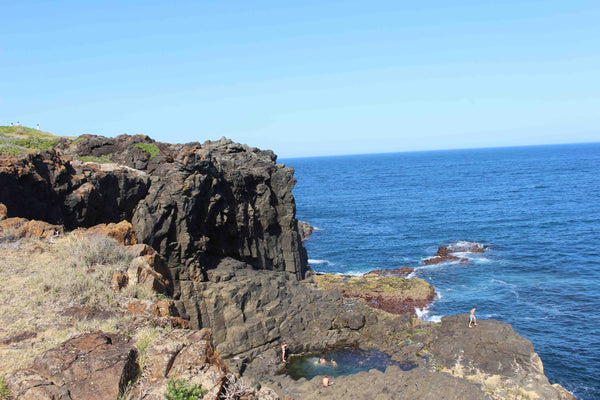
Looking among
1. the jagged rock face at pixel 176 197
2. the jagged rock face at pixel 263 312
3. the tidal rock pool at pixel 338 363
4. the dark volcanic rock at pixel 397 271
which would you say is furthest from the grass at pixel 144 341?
the dark volcanic rock at pixel 397 271

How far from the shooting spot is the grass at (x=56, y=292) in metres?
10.1

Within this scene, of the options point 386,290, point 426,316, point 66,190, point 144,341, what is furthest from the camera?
point 386,290

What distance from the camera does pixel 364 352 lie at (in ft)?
110

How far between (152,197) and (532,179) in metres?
140

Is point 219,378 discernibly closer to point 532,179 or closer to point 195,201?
point 195,201

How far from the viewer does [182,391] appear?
27.5ft

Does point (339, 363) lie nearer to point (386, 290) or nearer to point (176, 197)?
point (386, 290)

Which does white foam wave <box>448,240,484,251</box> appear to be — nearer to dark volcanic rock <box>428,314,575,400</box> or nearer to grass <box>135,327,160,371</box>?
dark volcanic rock <box>428,314,575,400</box>

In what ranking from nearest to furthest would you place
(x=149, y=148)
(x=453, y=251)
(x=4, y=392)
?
(x=4, y=392)
(x=149, y=148)
(x=453, y=251)

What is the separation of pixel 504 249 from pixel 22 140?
201 ft

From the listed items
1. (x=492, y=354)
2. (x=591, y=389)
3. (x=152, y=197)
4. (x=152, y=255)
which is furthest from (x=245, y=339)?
(x=591, y=389)

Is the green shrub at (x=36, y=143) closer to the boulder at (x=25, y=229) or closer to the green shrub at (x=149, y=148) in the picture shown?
the green shrub at (x=149, y=148)

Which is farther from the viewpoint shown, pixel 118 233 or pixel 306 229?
pixel 306 229

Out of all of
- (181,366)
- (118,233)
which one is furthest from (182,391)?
(118,233)
